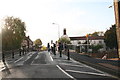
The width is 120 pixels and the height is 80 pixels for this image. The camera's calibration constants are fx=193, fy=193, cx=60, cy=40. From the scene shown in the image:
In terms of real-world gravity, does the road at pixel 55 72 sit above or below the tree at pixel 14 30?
below

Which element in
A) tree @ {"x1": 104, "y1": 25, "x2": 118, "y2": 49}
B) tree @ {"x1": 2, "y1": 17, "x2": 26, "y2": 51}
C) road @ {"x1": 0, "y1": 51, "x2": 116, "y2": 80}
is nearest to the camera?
road @ {"x1": 0, "y1": 51, "x2": 116, "y2": 80}

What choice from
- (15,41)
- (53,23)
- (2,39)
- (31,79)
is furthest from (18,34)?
(31,79)

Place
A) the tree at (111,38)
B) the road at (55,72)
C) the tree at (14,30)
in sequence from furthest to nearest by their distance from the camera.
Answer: the tree at (111,38), the tree at (14,30), the road at (55,72)

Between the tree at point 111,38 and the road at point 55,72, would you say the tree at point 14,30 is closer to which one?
the tree at point 111,38

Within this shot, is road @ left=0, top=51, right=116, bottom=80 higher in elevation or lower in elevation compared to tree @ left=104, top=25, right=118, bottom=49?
lower

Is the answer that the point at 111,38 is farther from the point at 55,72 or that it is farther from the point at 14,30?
the point at 55,72

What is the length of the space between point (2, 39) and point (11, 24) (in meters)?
18.9

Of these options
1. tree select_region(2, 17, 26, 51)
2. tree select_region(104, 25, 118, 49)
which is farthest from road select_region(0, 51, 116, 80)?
tree select_region(104, 25, 118, 49)

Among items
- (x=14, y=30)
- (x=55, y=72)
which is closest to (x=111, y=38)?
(x=14, y=30)

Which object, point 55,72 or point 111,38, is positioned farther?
point 111,38

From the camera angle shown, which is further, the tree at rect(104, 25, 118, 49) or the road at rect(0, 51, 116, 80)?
the tree at rect(104, 25, 118, 49)

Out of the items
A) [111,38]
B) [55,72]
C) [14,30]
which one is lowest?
[55,72]

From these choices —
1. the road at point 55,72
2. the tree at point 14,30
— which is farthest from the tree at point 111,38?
→ the road at point 55,72

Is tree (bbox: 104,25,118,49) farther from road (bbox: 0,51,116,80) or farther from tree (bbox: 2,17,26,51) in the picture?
road (bbox: 0,51,116,80)
